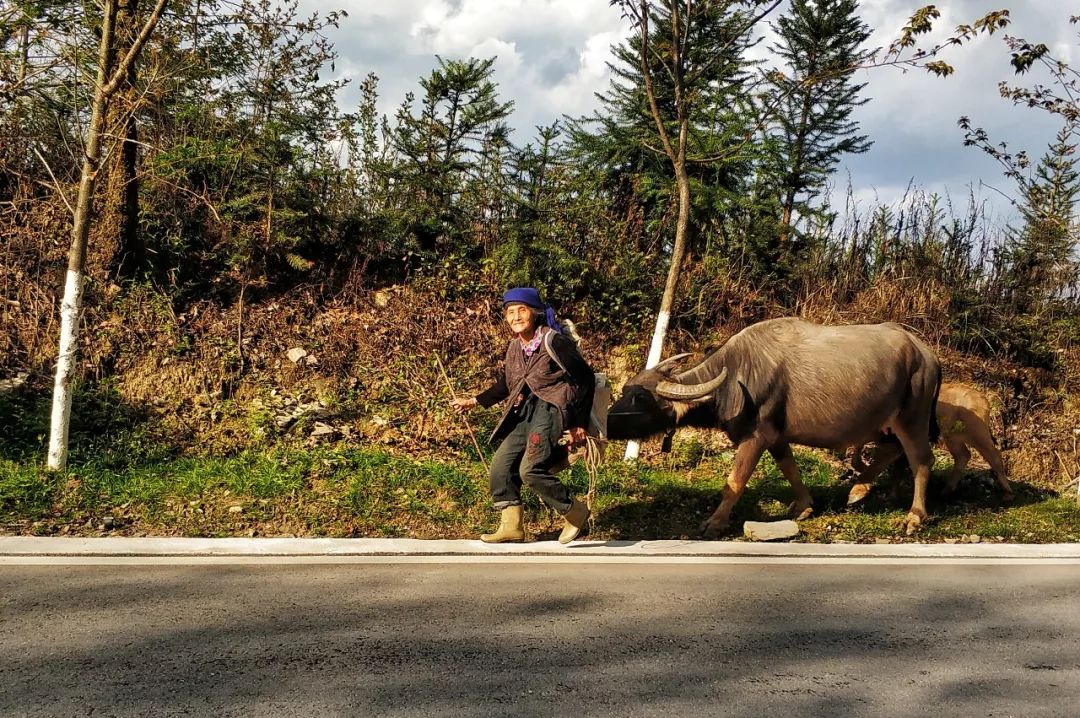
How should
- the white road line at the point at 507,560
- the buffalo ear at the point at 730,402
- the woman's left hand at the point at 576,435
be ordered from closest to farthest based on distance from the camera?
1. the white road line at the point at 507,560
2. the woman's left hand at the point at 576,435
3. the buffalo ear at the point at 730,402

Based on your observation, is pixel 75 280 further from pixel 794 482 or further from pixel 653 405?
pixel 794 482

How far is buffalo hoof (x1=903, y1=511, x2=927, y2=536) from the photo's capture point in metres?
7.57

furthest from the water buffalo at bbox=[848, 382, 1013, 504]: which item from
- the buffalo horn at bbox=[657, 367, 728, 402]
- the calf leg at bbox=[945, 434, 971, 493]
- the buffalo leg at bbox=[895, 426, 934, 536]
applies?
the buffalo horn at bbox=[657, 367, 728, 402]

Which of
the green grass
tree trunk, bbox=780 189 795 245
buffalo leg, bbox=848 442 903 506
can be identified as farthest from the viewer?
tree trunk, bbox=780 189 795 245

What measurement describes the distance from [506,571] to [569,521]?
38.1 inches

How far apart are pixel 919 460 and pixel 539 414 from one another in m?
4.24

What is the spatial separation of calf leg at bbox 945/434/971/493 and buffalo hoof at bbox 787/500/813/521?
203cm

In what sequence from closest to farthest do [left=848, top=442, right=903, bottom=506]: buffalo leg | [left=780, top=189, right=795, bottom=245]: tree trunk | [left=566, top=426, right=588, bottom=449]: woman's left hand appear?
[left=566, top=426, right=588, bottom=449]: woman's left hand
[left=848, top=442, right=903, bottom=506]: buffalo leg
[left=780, top=189, right=795, bottom=245]: tree trunk

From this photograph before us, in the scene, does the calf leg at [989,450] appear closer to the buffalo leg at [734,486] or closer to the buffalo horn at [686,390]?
the buffalo leg at [734,486]

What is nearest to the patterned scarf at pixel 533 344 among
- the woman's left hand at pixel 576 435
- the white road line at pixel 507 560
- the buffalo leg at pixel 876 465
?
the woman's left hand at pixel 576 435

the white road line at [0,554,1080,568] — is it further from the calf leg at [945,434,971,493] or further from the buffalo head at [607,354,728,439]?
the calf leg at [945,434,971,493]

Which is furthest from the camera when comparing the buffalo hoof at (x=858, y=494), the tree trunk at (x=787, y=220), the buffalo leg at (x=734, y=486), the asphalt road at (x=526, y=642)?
the tree trunk at (x=787, y=220)

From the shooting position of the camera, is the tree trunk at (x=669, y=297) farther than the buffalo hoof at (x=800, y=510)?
Yes

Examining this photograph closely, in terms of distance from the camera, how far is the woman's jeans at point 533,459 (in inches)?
243
